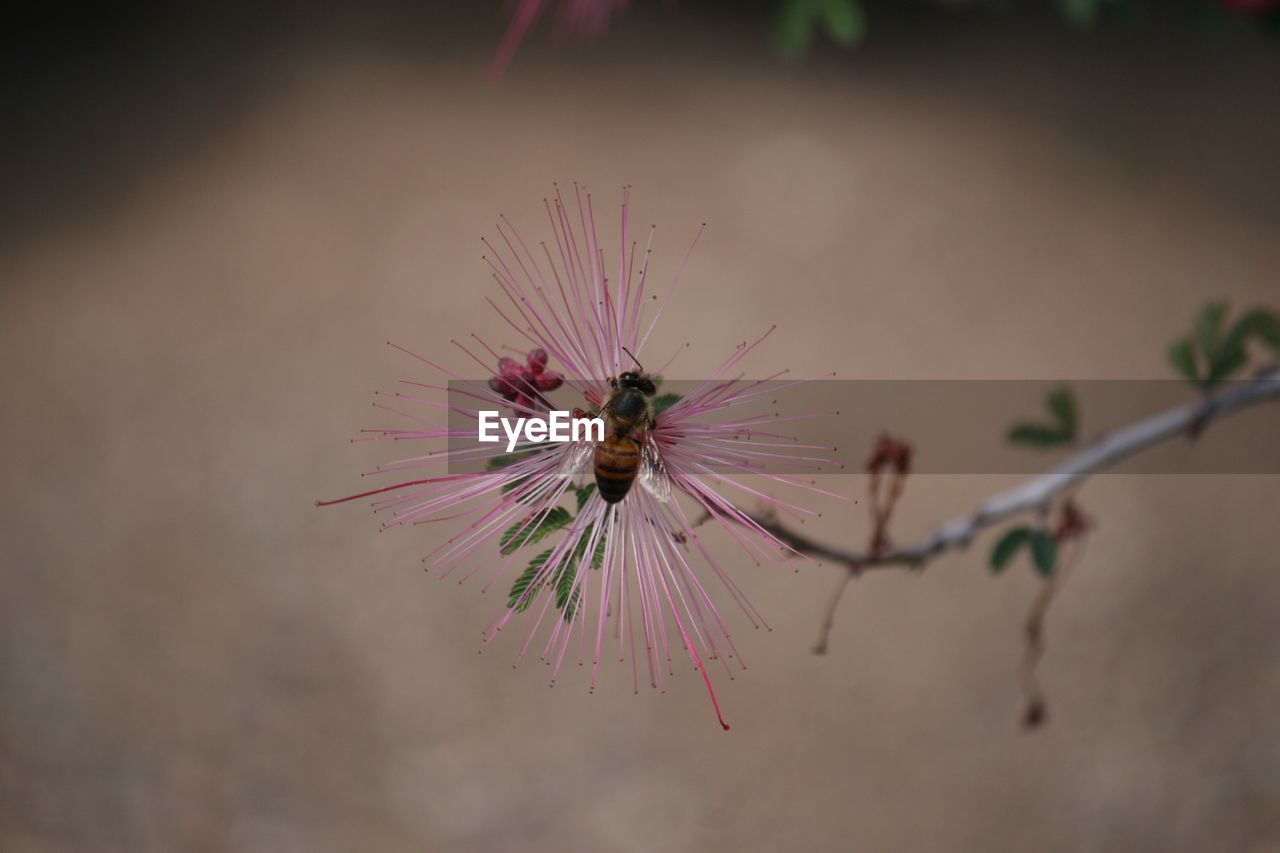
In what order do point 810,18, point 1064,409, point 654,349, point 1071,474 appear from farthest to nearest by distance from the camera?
point 654,349, point 810,18, point 1064,409, point 1071,474

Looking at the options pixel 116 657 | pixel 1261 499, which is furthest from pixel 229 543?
pixel 1261 499

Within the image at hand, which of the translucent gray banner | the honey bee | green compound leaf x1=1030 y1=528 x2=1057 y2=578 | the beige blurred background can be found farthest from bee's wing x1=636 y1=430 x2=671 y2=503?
the translucent gray banner

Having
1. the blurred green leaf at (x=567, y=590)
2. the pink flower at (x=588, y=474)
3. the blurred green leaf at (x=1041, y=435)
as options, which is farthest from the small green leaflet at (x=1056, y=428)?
the blurred green leaf at (x=567, y=590)

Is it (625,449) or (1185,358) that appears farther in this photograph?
(1185,358)

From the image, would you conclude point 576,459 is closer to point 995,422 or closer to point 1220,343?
point 1220,343

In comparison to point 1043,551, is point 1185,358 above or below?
above

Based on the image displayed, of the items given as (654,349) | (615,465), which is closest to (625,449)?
(615,465)

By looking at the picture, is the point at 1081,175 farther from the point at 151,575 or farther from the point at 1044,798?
the point at 151,575
